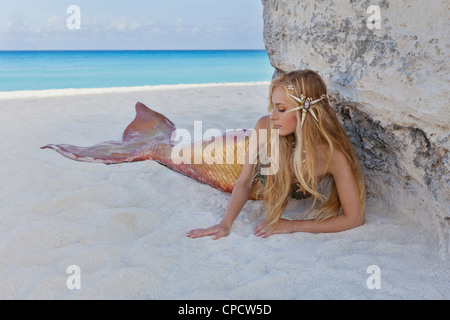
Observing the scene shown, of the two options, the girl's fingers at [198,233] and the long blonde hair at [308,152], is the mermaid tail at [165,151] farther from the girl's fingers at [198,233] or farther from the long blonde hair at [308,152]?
the girl's fingers at [198,233]

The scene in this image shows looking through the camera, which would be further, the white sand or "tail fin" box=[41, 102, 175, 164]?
"tail fin" box=[41, 102, 175, 164]

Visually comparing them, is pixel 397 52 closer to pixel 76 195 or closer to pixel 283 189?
pixel 283 189

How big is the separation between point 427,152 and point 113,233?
1.60 metres

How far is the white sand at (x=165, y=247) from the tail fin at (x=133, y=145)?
0.11m

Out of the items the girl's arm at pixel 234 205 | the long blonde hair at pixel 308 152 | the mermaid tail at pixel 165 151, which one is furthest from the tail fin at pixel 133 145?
the long blonde hair at pixel 308 152

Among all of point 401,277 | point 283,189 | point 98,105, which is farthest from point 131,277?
point 98,105

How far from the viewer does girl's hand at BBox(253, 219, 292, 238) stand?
2.05 meters

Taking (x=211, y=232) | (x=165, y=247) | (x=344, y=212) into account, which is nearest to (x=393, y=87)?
(x=344, y=212)

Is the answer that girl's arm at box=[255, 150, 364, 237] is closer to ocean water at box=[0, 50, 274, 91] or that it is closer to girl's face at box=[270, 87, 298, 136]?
girl's face at box=[270, 87, 298, 136]

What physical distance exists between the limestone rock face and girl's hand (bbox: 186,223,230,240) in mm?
957

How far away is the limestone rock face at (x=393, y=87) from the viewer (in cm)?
179

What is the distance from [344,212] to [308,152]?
1.17 ft

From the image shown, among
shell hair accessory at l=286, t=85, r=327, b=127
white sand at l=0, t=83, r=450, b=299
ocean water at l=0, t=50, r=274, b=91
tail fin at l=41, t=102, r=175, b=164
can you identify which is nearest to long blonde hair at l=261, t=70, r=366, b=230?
shell hair accessory at l=286, t=85, r=327, b=127

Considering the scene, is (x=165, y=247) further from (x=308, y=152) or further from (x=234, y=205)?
(x=308, y=152)
